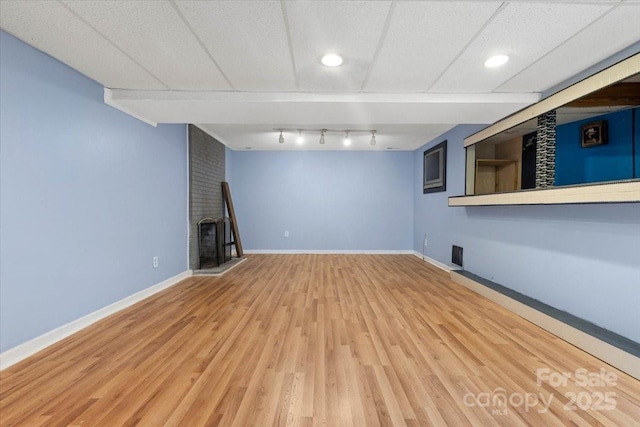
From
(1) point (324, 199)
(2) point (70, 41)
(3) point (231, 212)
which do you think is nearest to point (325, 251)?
(1) point (324, 199)

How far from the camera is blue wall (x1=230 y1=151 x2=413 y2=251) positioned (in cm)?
675

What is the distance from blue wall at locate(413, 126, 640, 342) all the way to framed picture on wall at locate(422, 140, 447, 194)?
0.60 meters

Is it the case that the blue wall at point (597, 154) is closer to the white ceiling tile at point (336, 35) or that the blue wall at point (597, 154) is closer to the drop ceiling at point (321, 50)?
the drop ceiling at point (321, 50)

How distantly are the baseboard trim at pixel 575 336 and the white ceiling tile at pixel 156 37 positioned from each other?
3.77m

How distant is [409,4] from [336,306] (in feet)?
9.13

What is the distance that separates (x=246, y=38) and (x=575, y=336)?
3493 millimetres

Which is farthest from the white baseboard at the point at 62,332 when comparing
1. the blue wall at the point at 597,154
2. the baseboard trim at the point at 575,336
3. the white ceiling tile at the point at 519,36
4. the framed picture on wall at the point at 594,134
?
the framed picture on wall at the point at 594,134

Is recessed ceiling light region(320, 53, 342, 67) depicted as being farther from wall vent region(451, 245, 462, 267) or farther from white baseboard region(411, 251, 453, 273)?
white baseboard region(411, 251, 453, 273)

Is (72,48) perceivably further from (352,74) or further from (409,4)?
(409,4)

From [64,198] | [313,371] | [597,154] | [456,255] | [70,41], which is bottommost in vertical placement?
[313,371]

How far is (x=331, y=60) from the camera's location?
228cm

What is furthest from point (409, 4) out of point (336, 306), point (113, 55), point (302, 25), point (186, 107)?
point (336, 306)

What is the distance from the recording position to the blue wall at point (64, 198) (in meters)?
1.94

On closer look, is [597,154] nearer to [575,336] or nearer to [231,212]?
[575,336]
